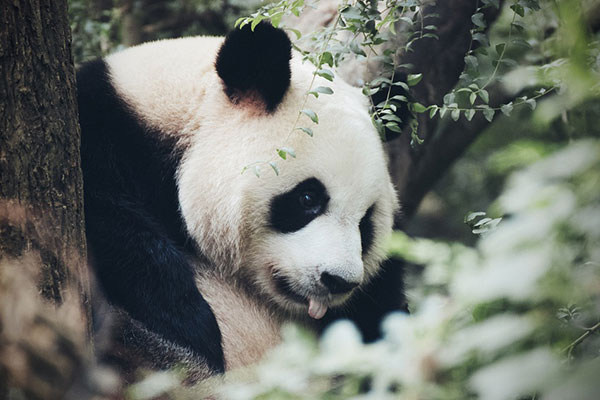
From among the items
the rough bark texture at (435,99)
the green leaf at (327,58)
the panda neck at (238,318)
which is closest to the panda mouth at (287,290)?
the panda neck at (238,318)

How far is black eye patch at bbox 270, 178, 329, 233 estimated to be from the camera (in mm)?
2607

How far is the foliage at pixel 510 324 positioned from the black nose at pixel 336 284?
111cm

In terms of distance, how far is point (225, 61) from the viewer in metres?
2.68

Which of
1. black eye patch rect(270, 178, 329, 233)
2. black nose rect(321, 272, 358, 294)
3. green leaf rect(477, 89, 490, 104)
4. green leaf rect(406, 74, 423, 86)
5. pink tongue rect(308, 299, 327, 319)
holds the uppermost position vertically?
green leaf rect(406, 74, 423, 86)

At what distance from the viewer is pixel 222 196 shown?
2.65 meters

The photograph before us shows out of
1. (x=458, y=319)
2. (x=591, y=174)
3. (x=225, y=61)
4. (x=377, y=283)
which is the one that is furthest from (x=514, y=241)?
(x=377, y=283)

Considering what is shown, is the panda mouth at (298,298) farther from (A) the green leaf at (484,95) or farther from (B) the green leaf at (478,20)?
(B) the green leaf at (478,20)

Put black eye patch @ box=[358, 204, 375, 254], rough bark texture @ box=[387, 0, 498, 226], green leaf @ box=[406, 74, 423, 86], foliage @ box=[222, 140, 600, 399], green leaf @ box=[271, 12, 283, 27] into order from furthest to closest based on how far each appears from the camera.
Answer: rough bark texture @ box=[387, 0, 498, 226] < black eye patch @ box=[358, 204, 375, 254] < green leaf @ box=[406, 74, 423, 86] < green leaf @ box=[271, 12, 283, 27] < foliage @ box=[222, 140, 600, 399]

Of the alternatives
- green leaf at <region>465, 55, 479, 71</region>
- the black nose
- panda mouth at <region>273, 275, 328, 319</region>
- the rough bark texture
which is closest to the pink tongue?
panda mouth at <region>273, 275, 328, 319</region>

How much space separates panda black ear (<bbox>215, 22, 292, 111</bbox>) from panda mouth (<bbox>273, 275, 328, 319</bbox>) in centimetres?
80

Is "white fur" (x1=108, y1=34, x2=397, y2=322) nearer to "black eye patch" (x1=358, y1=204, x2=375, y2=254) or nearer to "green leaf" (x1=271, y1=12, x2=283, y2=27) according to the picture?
"black eye patch" (x1=358, y1=204, x2=375, y2=254)

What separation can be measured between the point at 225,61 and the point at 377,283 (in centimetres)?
138

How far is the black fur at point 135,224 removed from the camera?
A: 2.47 meters

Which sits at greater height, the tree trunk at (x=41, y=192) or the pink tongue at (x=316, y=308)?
the tree trunk at (x=41, y=192)
